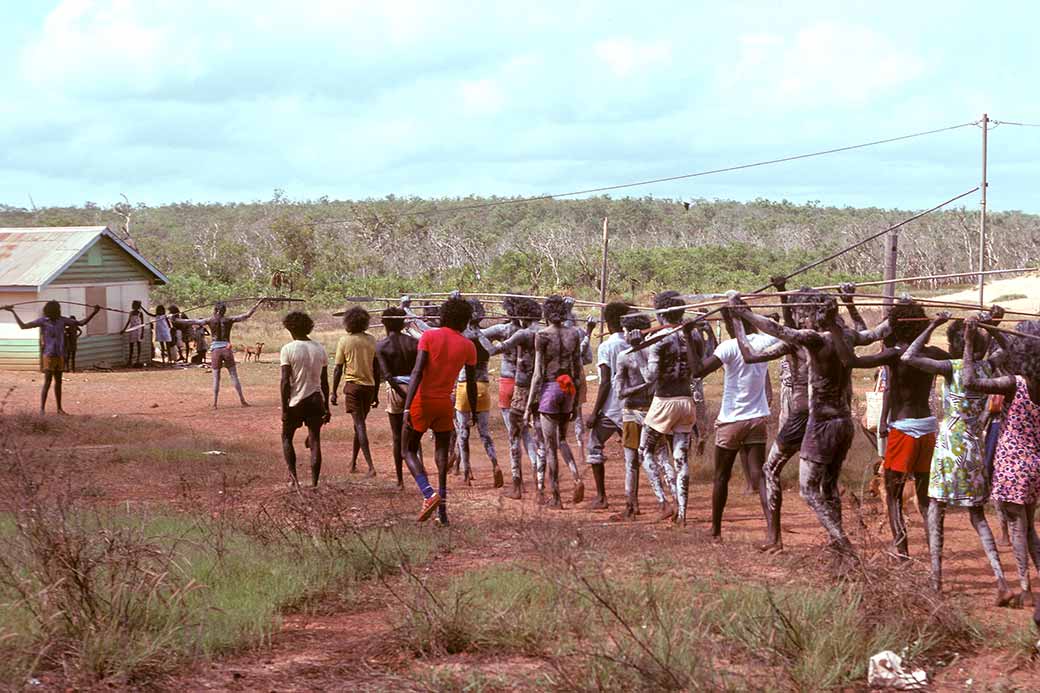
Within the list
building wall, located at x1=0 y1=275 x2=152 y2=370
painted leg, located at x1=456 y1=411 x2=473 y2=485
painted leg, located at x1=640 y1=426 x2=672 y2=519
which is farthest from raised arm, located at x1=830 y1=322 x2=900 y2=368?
building wall, located at x1=0 y1=275 x2=152 y2=370

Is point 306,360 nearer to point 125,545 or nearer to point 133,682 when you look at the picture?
point 125,545

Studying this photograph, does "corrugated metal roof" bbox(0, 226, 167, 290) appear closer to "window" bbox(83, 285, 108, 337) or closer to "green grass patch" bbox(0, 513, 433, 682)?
"window" bbox(83, 285, 108, 337)

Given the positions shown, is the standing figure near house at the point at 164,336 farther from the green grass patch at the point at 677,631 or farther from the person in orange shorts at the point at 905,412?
the green grass patch at the point at 677,631

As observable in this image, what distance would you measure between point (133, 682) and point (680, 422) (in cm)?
500

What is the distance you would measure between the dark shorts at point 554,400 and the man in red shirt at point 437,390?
3.44ft

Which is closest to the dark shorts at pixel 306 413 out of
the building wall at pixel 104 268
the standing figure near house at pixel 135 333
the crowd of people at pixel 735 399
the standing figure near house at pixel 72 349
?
the crowd of people at pixel 735 399

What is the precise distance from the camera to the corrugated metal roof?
83.6 ft

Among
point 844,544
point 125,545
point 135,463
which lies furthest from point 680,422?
point 135,463

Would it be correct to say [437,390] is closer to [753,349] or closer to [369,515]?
[369,515]

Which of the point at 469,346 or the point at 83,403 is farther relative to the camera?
the point at 83,403

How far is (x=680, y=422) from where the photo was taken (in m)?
9.25

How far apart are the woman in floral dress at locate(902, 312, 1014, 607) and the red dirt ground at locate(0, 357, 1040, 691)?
1.05 ft

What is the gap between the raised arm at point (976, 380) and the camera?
6523mm

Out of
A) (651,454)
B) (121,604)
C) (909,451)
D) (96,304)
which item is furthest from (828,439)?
(96,304)
